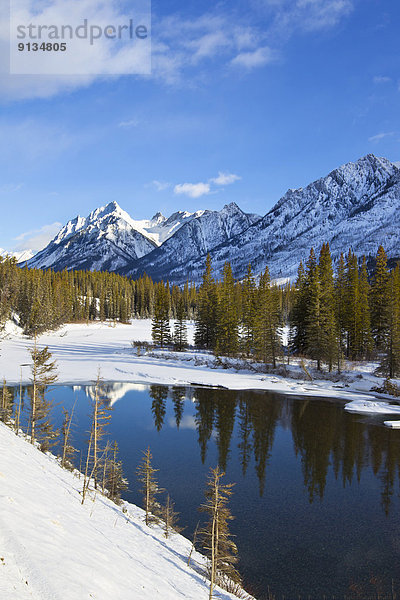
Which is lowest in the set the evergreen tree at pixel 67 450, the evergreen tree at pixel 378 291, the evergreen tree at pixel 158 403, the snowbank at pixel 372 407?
the snowbank at pixel 372 407

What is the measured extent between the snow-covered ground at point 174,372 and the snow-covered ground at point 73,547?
2535cm

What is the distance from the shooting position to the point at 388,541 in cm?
1316

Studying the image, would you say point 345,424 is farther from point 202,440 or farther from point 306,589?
point 306,589

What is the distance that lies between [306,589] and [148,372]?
35168 mm

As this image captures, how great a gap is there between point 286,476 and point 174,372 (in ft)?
90.5

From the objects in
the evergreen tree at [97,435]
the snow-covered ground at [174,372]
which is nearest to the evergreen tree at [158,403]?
the snow-covered ground at [174,372]

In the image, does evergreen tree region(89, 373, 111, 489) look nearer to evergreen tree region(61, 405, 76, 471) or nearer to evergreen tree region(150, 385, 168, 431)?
evergreen tree region(61, 405, 76, 471)

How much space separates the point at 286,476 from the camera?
60.9 ft

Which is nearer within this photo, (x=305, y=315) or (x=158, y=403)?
(x=158, y=403)

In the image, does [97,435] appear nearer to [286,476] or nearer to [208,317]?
[286,476]

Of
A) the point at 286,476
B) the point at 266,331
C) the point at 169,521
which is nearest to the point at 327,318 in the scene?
the point at 266,331

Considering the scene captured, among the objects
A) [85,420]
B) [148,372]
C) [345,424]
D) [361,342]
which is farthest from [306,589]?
[361,342]

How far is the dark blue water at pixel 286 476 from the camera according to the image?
11.6 m

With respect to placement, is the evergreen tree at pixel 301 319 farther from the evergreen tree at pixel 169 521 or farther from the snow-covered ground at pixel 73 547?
the snow-covered ground at pixel 73 547
